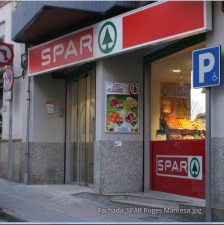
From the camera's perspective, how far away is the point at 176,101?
1059cm

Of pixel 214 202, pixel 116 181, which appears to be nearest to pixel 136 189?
pixel 116 181

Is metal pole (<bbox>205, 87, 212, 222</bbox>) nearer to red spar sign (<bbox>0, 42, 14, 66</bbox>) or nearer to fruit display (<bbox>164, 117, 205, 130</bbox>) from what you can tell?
fruit display (<bbox>164, 117, 205, 130</bbox>)

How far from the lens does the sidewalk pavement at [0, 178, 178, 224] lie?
858 cm

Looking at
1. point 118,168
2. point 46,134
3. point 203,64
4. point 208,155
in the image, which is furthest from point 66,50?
point 208,155

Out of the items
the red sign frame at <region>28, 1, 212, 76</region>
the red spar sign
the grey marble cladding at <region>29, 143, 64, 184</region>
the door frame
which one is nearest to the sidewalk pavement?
the grey marble cladding at <region>29, 143, 64, 184</region>

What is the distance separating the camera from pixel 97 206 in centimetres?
1002

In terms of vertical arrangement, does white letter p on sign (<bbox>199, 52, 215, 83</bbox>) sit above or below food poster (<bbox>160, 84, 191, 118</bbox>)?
above

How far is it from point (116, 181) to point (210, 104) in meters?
3.80

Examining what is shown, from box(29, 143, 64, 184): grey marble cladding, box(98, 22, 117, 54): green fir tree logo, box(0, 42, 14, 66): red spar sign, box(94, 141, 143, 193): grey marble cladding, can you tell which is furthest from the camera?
box(0, 42, 14, 66): red spar sign

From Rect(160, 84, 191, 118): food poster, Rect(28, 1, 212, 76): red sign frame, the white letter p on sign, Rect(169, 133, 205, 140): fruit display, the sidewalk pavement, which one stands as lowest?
the sidewalk pavement

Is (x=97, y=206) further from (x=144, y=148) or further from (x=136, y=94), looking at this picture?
(x=136, y=94)

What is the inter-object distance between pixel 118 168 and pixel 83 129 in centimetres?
278

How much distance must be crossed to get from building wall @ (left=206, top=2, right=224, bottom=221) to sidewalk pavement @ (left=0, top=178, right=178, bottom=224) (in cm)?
117

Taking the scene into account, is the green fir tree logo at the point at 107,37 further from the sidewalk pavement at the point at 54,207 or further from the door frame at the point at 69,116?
the sidewalk pavement at the point at 54,207
